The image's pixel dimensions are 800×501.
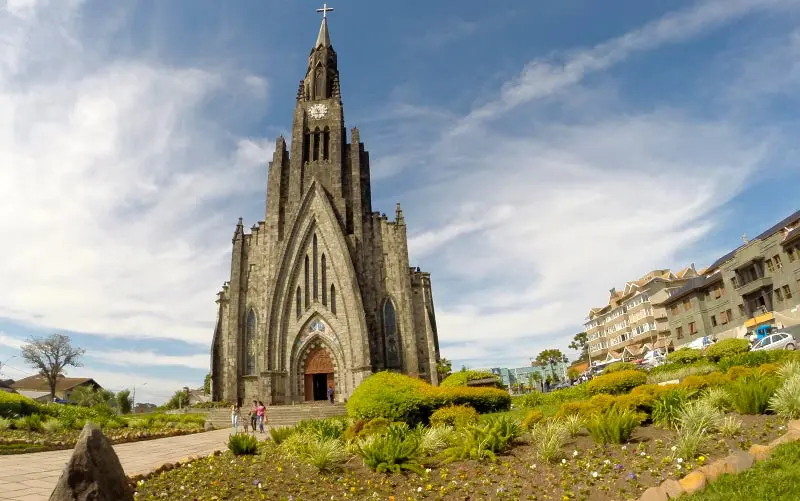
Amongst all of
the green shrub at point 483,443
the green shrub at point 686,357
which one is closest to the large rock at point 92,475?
the green shrub at point 483,443

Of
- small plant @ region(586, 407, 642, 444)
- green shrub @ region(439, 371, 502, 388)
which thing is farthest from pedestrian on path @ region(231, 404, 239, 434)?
small plant @ region(586, 407, 642, 444)

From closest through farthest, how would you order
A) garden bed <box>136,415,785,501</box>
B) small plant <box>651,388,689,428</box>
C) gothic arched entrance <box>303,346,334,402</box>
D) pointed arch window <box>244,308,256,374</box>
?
1. garden bed <box>136,415,785,501</box>
2. small plant <box>651,388,689,428</box>
3. gothic arched entrance <box>303,346,334,402</box>
4. pointed arch window <box>244,308,256,374</box>

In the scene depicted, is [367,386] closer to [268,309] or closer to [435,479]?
[435,479]

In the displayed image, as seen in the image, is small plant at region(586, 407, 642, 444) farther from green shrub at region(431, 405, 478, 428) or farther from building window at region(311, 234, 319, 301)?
building window at region(311, 234, 319, 301)

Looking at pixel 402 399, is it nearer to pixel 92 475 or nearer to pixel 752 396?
pixel 752 396

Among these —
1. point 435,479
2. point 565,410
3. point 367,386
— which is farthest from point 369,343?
point 435,479

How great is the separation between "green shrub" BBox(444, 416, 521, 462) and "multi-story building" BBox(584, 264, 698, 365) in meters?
59.3

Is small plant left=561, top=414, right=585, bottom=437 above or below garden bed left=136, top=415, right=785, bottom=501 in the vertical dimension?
above

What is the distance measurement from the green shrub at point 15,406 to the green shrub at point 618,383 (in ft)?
94.3

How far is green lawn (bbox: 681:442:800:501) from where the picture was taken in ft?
22.5

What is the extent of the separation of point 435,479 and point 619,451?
3697 millimetres

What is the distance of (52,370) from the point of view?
71.6 m

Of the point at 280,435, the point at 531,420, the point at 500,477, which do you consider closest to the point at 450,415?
the point at 531,420

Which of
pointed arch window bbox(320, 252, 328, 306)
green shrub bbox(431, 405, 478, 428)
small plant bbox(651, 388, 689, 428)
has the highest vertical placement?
pointed arch window bbox(320, 252, 328, 306)
